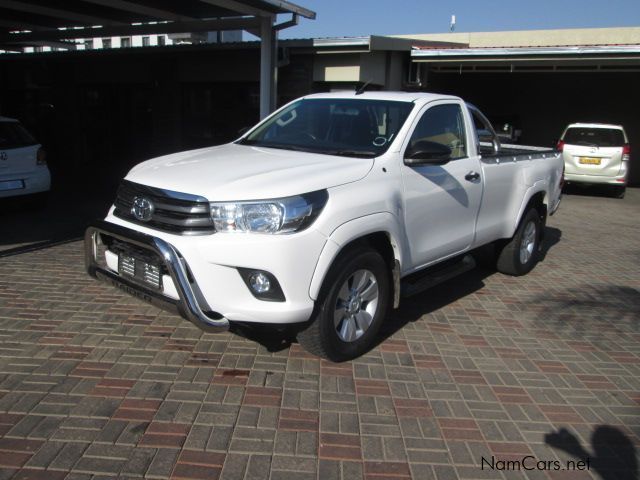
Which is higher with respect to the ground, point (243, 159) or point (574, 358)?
point (243, 159)

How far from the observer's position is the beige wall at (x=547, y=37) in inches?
769

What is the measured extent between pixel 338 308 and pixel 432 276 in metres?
1.29

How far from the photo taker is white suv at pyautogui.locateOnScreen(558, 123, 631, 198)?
45.4 feet

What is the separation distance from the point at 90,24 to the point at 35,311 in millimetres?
8642

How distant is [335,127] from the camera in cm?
485

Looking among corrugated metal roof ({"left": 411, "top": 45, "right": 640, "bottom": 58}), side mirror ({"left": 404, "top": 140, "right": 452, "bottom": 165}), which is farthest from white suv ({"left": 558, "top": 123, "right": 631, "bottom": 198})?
side mirror ({"left": 404, "top": 140, "right": 452, "bottom": 165})

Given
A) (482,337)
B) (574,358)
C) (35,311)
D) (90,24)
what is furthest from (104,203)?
(574,358)

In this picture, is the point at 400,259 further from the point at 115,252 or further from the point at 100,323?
the point at 100,323

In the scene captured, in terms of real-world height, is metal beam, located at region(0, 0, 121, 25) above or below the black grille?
above

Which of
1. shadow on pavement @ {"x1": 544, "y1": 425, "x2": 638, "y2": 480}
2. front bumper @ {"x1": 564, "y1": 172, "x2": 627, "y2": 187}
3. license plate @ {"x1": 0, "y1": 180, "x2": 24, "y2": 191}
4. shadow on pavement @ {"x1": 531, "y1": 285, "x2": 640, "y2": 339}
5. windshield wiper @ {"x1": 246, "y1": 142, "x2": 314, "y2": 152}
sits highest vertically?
windshield wiper @ {"x1": 246, "y1": 142, "x2": 314, "y2": 152}

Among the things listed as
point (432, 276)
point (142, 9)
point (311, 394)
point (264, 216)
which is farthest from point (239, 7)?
point (311, 394)

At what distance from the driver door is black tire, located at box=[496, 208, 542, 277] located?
127cm

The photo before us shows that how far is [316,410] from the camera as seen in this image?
11.4 ft

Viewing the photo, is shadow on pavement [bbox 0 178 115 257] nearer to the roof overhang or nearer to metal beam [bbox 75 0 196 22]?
metal beam [bbox 75 0 196 22]
